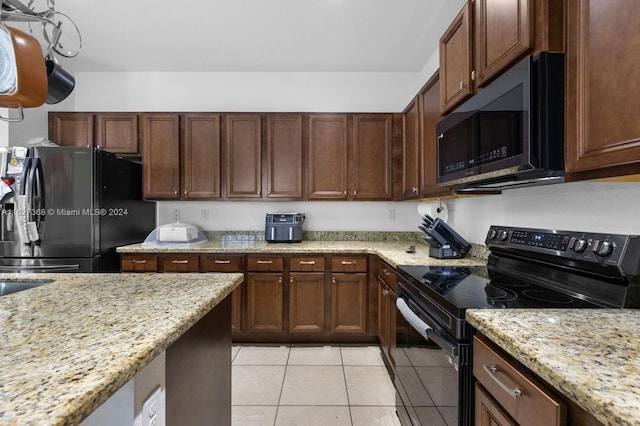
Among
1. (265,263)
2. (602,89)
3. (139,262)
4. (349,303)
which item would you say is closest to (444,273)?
(602,89)

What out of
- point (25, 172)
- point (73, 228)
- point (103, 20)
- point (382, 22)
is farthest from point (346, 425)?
→ point (103, 20)

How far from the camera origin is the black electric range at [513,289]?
3.30ft

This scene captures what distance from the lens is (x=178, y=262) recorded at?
2730 millimetres

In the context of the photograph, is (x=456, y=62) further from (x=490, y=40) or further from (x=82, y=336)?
(x=82, y=336)

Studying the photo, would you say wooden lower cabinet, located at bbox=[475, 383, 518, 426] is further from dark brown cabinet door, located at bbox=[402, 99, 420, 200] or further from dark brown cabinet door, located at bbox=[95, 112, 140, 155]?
dark brown cabinet door, located at bbox=[95, 112, 140, 155]

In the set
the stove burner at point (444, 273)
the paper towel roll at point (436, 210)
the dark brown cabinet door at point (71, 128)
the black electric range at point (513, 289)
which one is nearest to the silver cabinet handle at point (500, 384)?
the black electric range at point (513, 289)

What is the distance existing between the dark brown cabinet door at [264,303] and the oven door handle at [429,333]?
4.66ft

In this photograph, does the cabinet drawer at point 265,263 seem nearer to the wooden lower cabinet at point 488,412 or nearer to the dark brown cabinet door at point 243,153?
the dark brown cabinet door at point 243,153

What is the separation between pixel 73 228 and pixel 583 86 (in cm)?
334

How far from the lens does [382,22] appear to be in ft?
8.07

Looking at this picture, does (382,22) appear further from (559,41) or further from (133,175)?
(133,175)

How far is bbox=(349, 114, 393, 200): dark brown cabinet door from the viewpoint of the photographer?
3.02m

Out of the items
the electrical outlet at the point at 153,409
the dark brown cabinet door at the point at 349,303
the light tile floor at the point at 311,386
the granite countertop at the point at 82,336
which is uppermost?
the granite countertop at the point at 82,336

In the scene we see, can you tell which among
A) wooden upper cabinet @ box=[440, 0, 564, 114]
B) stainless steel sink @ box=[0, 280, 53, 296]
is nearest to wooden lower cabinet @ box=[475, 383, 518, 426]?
wooden upper cabinet @ box=[440, 0, 564, 114]
